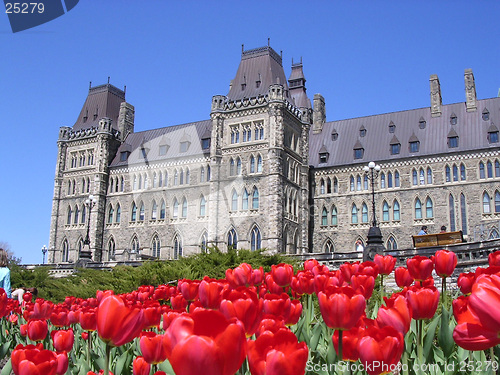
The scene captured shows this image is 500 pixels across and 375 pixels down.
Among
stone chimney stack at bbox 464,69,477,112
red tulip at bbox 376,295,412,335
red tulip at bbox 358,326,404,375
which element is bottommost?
red tulip at bbox 358,326,404,375

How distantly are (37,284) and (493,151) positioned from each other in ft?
97.5

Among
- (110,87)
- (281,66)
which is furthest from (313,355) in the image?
(110,87)

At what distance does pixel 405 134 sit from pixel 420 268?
37.0m

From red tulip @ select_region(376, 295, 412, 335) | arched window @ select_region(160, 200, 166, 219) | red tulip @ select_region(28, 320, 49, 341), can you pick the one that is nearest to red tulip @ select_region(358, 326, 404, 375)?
red tulip @ select_region(376, 295, 412, 335)

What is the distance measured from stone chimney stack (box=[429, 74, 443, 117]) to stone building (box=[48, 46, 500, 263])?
106mm

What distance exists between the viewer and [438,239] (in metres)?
21.8

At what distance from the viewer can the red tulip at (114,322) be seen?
194cm

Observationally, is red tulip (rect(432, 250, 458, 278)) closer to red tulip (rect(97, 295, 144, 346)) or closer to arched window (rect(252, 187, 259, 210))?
red tulip (rect(97, 295, 144, 346))

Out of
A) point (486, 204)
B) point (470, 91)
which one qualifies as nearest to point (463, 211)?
point (486, 204)

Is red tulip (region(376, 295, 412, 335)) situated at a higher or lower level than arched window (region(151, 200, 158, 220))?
lower

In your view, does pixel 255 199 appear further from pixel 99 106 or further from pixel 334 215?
pixel 99 106

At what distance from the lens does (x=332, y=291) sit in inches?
91.7

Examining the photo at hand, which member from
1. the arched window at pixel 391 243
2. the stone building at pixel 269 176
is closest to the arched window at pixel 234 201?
the stone building at pixel 269 176

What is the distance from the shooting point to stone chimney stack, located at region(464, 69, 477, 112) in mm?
37281
